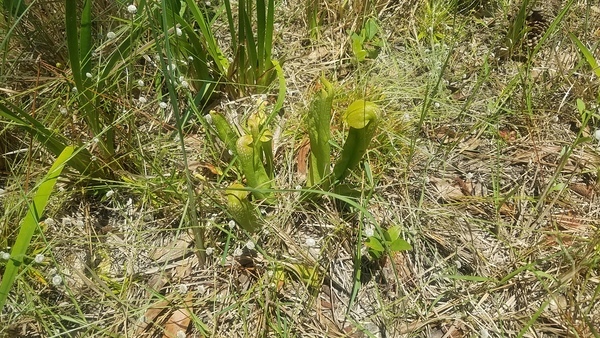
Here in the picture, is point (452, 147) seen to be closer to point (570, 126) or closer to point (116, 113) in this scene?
point (570, 126)

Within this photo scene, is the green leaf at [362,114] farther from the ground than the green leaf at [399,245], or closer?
farther from the ground

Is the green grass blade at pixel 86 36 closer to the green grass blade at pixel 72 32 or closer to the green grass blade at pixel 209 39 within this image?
the green grass blade at pixel 72 32

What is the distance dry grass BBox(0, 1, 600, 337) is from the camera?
3.76ft

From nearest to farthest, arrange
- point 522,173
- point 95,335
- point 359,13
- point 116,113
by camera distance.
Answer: point 95,335 → point 116,113 → point 522,173 → point 359,13

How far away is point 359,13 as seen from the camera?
5.52ft

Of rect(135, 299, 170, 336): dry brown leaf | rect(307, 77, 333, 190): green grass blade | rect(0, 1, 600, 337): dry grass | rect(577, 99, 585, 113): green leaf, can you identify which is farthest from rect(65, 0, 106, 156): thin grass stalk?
rect(577, 99, 585, 113): green leaf

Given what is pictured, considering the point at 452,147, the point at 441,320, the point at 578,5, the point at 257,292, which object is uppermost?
the point at 578,5

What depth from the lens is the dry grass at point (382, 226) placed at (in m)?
1.14

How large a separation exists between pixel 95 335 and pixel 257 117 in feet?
2.16

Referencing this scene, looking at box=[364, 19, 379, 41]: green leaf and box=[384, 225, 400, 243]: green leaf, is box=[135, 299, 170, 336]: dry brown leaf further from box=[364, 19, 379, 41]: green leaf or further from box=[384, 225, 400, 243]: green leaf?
box=[364, 19, 379, 41]: green leaf

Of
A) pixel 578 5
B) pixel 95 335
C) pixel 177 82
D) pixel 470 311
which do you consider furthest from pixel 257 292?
pixel 578 5

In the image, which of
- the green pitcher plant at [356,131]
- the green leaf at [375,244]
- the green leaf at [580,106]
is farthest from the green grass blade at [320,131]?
the green leaf at [580,106]

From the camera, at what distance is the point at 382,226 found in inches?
50.5

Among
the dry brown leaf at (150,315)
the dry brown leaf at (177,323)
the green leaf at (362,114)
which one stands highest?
the green leaf at (362,114)
